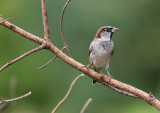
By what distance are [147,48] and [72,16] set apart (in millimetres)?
1547

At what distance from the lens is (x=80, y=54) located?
446 cm

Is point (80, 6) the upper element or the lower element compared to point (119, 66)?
upper

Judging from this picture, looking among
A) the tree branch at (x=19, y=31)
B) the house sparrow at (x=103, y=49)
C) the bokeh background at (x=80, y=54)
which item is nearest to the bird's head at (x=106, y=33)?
the house sparrow at (x=103, y=49)

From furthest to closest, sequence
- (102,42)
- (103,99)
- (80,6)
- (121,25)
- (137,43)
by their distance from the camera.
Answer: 1. (137,43)
2. (121,25)
3. (80,6)
4. (103,99)
5. (102,42)

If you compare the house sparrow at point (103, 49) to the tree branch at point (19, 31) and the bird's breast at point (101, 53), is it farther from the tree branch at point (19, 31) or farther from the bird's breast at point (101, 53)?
the tree branch at point (19, 31)

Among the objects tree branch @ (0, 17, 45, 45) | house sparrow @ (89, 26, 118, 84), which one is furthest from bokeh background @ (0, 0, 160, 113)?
tree branch @ (0, 17, 45, 45)

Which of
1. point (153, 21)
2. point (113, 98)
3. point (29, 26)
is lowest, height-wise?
point (113, 98)

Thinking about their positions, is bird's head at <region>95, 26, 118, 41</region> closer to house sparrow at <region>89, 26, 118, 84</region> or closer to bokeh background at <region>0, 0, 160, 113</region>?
house sparrow at <region>89, 26, 118, 84</region>

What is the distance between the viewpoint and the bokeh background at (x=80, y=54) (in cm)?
433

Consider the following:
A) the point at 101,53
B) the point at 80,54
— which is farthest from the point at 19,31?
the point at 80,54

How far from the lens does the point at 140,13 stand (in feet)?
18.7

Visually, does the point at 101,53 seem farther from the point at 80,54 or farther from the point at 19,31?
the point at 80,54

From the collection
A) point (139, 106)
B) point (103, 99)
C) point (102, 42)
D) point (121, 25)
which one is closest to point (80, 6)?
point (121, 25)

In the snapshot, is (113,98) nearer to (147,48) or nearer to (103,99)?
(103,99)
